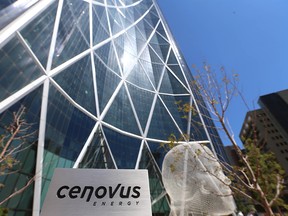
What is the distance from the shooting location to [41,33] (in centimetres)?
2198

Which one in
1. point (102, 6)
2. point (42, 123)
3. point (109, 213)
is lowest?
point (109, 213)

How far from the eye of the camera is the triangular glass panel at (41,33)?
19875mm

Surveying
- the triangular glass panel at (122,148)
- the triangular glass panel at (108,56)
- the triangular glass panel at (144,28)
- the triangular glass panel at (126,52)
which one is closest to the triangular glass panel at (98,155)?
the triangular glass panel at (122,148)

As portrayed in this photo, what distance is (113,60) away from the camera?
134ft

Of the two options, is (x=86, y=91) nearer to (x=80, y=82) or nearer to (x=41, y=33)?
(x=80, y=82)

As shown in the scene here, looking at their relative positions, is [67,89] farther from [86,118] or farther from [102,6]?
[102,6]

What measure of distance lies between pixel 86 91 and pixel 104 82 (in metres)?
6.40

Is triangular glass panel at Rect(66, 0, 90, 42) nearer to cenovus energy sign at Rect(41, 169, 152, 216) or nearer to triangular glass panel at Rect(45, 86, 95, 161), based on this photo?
triangular glass panel at Rect(45, 86, 95, 161)

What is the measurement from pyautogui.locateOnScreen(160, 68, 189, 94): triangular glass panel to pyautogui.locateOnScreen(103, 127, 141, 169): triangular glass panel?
60.4 feet

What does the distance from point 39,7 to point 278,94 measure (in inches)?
3315

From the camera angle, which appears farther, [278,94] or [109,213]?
[278,94]

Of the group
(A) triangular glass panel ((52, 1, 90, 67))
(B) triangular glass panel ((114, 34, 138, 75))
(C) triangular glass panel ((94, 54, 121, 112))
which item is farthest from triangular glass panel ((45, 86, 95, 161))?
(B) triangular glass panel ((114, 34, 138, 75))

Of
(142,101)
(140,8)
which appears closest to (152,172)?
(142,101)

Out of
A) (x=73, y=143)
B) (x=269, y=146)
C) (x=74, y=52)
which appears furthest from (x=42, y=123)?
(x=269, y=146)
